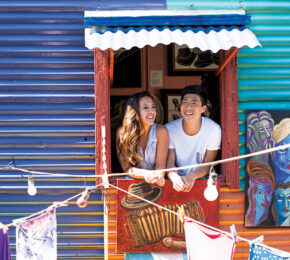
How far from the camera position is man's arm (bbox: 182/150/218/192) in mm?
5477

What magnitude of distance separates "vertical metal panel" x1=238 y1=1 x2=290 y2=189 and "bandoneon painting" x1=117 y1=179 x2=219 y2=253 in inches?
26.7

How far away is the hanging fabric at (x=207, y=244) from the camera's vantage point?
459 centimetres

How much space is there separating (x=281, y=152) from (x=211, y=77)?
67.9 inches

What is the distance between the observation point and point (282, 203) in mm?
5906

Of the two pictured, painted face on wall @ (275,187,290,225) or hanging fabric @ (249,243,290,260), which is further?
painted face on wall @ (275,187,290,225)

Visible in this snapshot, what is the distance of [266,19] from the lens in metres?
5.93

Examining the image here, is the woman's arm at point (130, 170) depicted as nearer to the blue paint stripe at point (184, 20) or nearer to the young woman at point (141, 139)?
the young woman at point (141, 139)

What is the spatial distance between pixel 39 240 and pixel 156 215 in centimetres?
138

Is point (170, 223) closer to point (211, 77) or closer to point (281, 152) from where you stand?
point (281, 152)

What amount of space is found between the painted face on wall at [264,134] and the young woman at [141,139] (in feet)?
3.75

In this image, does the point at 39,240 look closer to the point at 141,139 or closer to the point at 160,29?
the point at 141,139

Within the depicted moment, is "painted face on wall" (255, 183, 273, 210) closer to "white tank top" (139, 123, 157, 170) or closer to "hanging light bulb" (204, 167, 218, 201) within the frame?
"hanging light bulb" (204, 167, 218, 201)

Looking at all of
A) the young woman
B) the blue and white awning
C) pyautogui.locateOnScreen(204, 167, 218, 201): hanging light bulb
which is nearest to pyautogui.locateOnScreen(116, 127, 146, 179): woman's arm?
the young woman

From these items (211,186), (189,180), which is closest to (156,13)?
(189,180)
